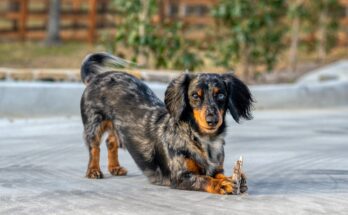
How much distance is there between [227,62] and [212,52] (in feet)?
2.92

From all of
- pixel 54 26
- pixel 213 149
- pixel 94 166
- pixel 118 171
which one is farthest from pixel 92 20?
pixel 213 149

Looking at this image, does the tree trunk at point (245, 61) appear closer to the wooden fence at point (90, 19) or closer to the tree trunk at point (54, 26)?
the wooden fence at point (90, 19)

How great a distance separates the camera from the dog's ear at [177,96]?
289 inches

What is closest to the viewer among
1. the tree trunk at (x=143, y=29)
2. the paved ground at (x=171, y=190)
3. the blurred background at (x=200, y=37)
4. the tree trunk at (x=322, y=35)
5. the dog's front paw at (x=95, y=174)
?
the paved ground at (x=171, y=190)

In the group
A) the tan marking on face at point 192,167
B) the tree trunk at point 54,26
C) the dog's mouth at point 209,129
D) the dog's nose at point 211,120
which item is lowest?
the tree trunk at point 54,26

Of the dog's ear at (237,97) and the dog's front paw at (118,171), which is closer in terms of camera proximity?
the dog's ear at (237,97)

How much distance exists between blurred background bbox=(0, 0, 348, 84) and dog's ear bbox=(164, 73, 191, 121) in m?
4.43

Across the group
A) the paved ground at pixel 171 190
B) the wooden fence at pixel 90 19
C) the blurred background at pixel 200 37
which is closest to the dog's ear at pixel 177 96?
the paved ground at pixel 171 190

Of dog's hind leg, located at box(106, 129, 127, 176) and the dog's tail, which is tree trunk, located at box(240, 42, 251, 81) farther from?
dog's hind leg, located at box(106, 129, 127, 176)

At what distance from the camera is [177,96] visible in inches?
291

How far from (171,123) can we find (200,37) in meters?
17.8

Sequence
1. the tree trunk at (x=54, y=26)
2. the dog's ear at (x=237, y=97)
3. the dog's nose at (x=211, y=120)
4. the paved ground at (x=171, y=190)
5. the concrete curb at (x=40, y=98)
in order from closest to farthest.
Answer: the paved ground at (x=171, y=190), the dog's nose at (x=211, y=120), the dog's ear at (x=237, y=97), the concrete curb at (x=40, y=98), the tree trunk at (x=54, y=26)

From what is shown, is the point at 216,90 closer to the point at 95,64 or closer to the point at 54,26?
the point at 95,64

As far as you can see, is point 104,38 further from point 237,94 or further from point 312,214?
point 312,214
